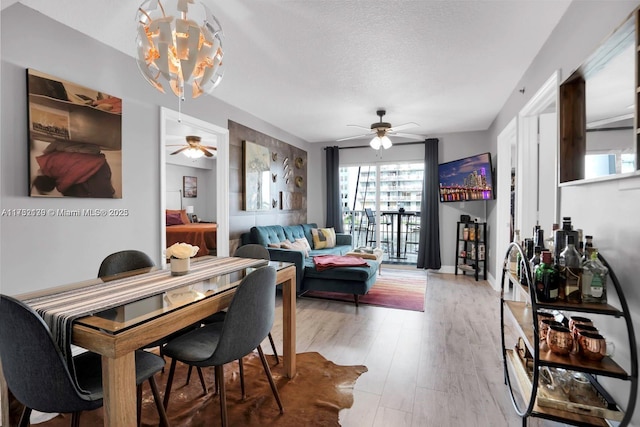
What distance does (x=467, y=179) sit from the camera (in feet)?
16.9

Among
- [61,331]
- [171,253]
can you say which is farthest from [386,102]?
[61,331]

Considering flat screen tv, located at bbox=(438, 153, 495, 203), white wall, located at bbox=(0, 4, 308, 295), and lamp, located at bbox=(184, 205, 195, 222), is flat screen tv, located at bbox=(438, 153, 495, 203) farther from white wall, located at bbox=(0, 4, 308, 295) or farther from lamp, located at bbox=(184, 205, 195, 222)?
lamp, located at bbox=(184, 205, 195, 222)

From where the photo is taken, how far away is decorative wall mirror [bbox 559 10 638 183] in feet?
4.36

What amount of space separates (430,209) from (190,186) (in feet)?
20.1

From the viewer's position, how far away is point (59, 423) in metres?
1.72

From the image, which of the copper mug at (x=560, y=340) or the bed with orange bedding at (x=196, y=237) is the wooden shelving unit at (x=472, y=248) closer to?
the copper mug at (x=560, y=340)

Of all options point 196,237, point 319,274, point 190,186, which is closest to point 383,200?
point 319,274

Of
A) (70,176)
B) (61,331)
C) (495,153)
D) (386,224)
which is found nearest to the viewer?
(61,331)

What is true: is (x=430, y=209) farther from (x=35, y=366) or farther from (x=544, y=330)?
(x=35, y=366)

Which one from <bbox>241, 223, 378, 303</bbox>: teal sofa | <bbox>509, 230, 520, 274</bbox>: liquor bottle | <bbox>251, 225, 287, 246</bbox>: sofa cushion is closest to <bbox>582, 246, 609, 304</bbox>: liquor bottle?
<bbox>509, 230, 520, 274</bbox>: liquor bottle

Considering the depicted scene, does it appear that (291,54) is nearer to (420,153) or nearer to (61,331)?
(61,331)

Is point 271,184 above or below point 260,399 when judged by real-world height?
above

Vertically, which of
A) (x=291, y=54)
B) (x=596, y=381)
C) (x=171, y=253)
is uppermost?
(x=291, y=54)

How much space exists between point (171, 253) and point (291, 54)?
6.58ft
